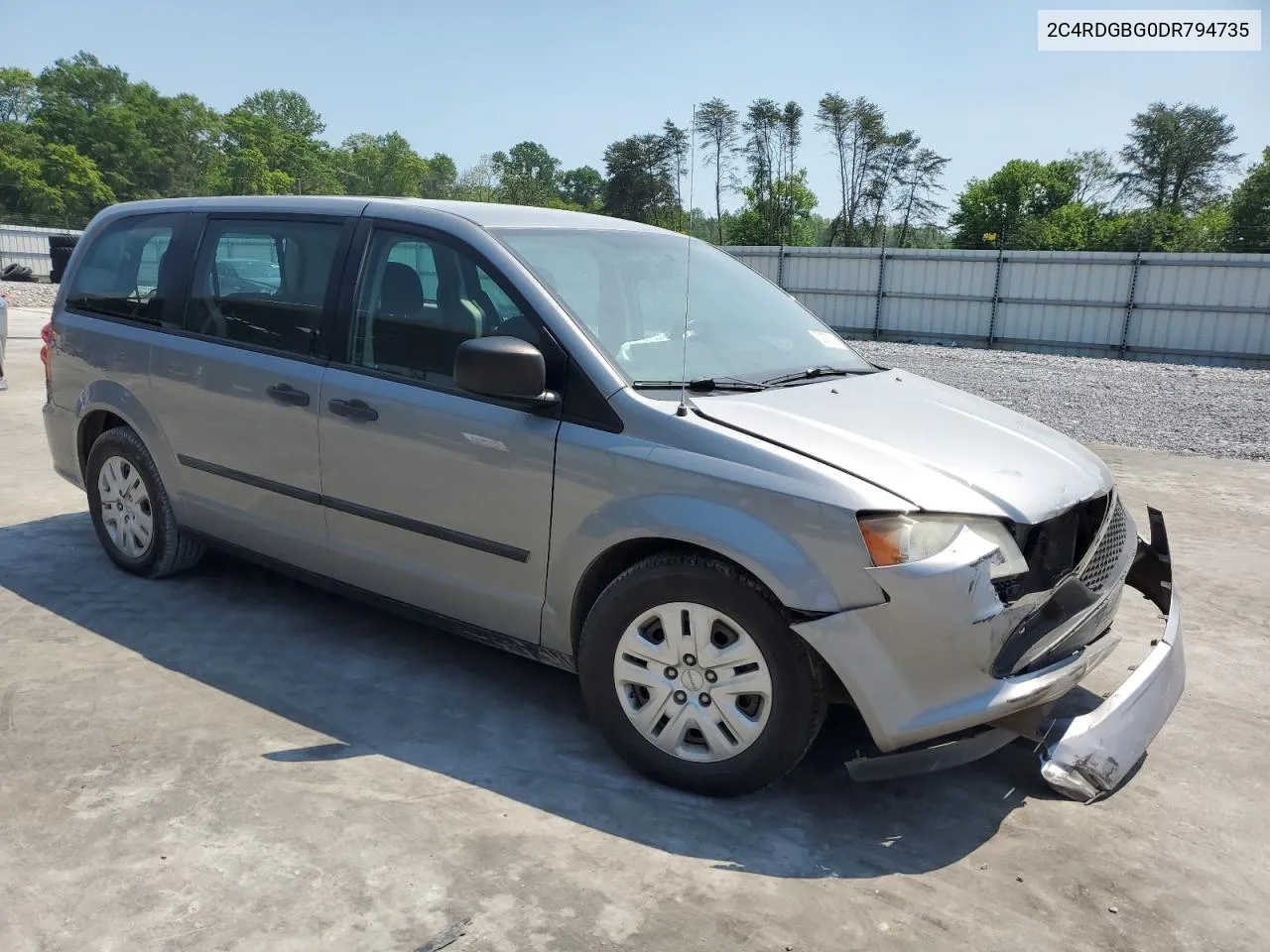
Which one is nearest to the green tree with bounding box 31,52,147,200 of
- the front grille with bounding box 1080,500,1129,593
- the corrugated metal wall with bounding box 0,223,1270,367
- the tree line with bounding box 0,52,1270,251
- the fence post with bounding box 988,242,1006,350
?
the tree line with bounding box 0,52,1270,251

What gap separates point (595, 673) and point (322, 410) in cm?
156

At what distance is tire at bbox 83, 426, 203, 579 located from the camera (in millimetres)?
4746

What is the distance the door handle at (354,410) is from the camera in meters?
3.71

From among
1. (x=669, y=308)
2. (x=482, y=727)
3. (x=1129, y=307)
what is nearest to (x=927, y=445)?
(x=669, y=308)

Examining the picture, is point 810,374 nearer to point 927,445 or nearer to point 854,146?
point 927,445

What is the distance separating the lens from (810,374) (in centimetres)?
375

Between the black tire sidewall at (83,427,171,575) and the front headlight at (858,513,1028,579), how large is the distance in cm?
352

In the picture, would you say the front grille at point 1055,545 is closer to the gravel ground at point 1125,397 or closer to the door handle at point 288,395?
the door handle at point 288,395

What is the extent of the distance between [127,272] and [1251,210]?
48806 mm

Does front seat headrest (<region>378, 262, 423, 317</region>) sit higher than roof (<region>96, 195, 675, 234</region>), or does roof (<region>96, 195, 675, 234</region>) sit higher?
roof (<region>96, 195, 675, 234</region>)

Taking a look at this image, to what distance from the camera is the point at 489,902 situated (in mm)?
2578

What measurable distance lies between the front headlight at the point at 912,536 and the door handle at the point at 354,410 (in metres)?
1.93

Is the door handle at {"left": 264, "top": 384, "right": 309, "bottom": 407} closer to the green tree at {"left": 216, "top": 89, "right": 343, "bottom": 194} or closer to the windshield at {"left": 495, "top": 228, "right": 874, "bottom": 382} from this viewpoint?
the windshield at {"left": 495, "top": 228, "right": 874, "bottom": 382}

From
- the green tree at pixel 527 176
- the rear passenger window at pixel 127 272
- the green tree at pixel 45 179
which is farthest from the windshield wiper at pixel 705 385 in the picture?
the green tree at pixel 45 179
